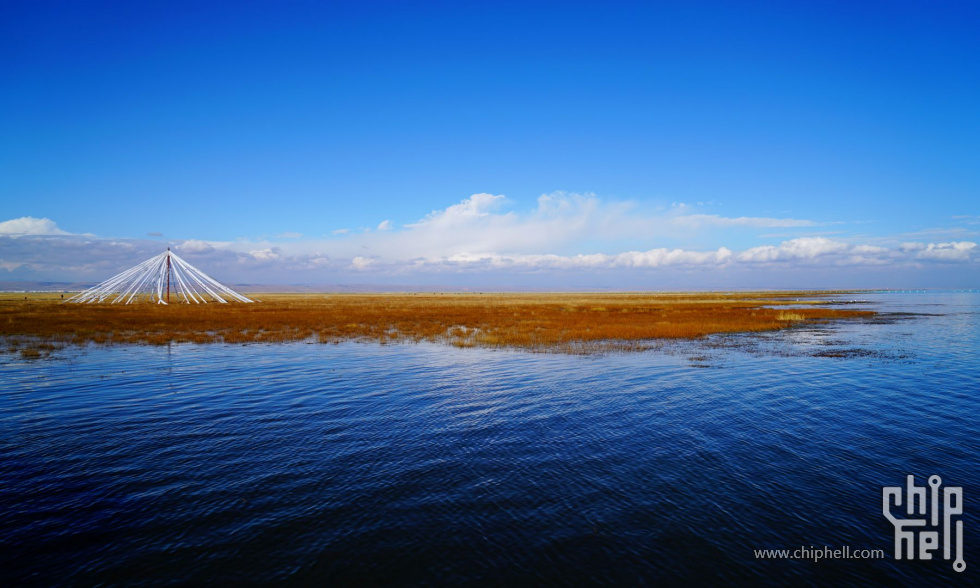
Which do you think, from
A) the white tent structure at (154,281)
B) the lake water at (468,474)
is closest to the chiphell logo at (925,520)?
the lake water at (468,474)

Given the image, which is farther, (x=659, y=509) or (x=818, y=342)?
(x=818, y=342)

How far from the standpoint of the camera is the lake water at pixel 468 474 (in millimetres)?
7594

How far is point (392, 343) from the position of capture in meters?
34.9

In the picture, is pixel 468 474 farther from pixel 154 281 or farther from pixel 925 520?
pixel 154 281

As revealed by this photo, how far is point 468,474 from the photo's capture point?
1094 centimetres

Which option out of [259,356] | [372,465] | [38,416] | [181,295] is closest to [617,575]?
[372,465]

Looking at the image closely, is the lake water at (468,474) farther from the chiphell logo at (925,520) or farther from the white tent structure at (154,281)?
the white tent structure at (154,281)

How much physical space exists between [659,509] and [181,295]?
135 m

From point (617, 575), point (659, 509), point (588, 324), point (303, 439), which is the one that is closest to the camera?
point (617, 575)

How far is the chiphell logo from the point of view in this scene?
8125 mm

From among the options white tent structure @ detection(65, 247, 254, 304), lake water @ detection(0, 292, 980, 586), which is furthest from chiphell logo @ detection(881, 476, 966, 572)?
white tent structure @ detection(65, 247, 254, 304)

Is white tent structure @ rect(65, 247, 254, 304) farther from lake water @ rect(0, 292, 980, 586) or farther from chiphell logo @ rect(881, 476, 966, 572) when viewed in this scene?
chiphell logo @ rect(881, 476, 966, 572)

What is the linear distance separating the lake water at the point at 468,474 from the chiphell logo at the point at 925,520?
8.0 inches

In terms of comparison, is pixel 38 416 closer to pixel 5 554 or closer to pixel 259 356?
pixel 5 554
